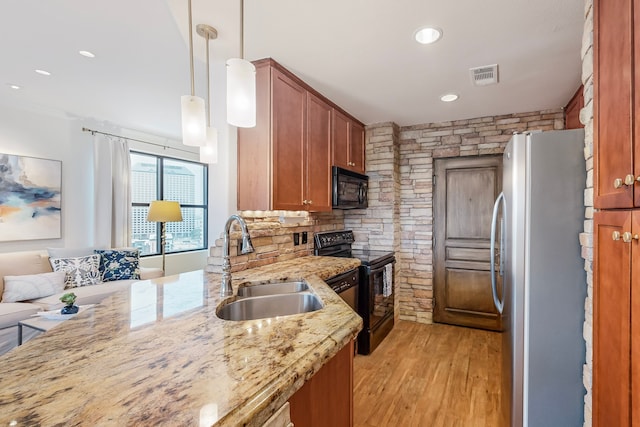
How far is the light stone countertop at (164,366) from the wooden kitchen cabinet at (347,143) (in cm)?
213

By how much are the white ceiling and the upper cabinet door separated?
639mm

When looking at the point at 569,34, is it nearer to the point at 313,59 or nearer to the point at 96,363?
the point at 313,59

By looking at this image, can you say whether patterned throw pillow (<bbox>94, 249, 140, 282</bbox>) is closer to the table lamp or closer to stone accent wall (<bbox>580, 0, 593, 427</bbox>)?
the table lamp

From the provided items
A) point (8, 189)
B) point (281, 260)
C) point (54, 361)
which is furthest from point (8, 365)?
point (8, 189)

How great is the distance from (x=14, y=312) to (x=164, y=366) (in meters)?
3.23

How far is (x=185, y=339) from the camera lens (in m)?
1.00

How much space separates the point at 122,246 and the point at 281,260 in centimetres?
325

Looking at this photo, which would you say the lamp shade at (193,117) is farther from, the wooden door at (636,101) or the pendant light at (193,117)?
the wooden door at (636,101)

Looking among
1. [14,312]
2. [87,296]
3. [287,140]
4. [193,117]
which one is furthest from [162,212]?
[193,117]

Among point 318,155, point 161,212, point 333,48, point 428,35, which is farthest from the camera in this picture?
point 161,212

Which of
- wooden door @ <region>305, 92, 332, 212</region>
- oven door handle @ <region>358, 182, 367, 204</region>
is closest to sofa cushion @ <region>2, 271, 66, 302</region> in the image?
wooden door @ <region>305, 92, 332, 212</region>

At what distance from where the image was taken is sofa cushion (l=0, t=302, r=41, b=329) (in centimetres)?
282

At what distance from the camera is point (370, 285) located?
288 centimetres

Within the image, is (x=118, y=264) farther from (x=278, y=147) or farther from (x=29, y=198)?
(x=278, y=147)
